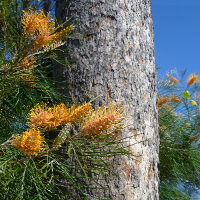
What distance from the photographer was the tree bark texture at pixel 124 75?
1208 mm

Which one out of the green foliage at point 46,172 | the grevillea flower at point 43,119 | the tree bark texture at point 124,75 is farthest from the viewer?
the tree bark texture at point 124,75

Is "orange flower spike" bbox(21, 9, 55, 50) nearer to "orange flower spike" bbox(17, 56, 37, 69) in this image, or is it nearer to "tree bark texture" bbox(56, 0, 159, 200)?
"orange flower spike" bbox(17, 56, 37, 69)

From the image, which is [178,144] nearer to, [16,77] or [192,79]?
[192,79]

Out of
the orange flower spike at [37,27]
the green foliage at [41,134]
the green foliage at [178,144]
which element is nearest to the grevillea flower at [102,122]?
the green foliage at [41,134]

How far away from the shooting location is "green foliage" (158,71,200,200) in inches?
86.7

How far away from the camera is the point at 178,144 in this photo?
2.26 m

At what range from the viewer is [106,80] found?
1253mm

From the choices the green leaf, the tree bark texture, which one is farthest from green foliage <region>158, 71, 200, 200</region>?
the tree bark texture

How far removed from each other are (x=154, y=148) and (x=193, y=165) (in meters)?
1.04

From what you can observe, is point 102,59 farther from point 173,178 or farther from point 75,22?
point 173,178

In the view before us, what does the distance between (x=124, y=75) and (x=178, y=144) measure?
3.81 feet

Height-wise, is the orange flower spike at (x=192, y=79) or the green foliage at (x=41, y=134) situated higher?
the orange flower spike at (x=192, y=79)

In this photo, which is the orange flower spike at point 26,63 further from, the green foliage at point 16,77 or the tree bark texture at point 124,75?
the tree bark texture at point 124,75

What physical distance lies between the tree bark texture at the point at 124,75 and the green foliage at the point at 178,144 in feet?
2.24
